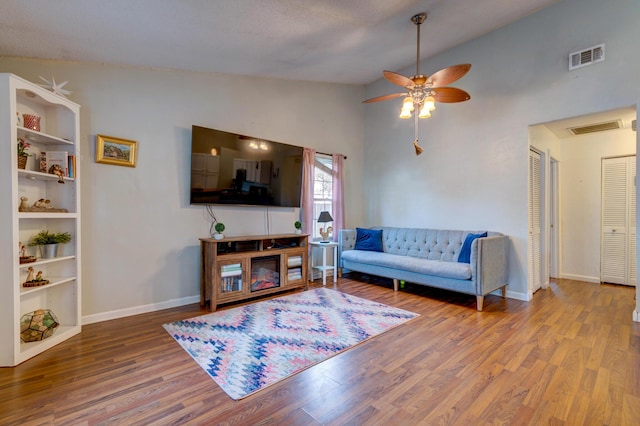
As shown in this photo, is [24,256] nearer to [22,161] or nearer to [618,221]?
[22,161]

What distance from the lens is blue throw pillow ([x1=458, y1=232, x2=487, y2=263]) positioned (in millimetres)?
3646

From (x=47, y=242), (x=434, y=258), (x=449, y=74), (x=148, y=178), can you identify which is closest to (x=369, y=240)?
(x=434, y=258)

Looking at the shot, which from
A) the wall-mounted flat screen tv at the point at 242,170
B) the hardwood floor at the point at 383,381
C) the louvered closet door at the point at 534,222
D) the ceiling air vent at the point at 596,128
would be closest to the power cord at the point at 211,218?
the wall-mounted flat screen tv at the point at 242,170

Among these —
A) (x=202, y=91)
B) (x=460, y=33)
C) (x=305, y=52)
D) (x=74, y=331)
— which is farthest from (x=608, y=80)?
(x=74, y=331)

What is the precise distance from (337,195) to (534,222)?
2.85 meters

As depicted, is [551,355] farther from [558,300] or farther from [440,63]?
[440,63]

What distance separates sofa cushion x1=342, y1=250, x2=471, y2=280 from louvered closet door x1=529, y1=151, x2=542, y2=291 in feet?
3.54

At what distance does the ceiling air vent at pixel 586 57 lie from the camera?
3105 mm

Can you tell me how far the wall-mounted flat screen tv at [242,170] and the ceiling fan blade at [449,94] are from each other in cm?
208

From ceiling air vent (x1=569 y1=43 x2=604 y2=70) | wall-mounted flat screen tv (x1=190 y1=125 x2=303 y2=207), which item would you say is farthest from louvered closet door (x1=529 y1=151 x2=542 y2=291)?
wall-mounted flat screen tv (x1=190 y1=125 x2=303 y2=207)

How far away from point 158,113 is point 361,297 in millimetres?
3267

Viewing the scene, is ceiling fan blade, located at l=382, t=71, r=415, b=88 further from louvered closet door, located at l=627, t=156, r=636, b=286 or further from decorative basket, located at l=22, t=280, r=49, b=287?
louvered closet door, located at l=627, t=156, r=636, b=286

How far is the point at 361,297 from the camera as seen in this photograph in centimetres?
379

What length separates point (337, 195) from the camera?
16.3 ft
